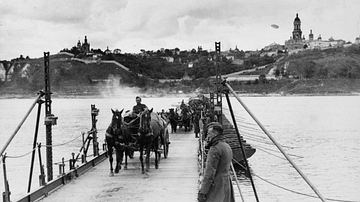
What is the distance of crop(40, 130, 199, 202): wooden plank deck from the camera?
43.8 ft

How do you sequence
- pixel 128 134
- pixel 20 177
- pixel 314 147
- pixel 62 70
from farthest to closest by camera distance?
pixel 62 70, pixel 314 147, pixel 20 177, pixel 128 134

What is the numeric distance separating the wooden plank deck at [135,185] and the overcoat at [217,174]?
4.39 meters

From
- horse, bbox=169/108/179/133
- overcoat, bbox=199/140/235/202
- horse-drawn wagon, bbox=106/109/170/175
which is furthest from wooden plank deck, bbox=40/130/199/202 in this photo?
horse, bbox=169/108/179/133

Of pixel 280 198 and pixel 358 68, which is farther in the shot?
pixel 358 68

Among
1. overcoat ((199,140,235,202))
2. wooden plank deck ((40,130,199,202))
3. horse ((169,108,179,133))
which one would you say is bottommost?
wooden plank deck ((40,130,199,202))

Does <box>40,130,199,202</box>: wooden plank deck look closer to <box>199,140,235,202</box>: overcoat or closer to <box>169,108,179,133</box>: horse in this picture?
<box>199,140,235,202</box>: overcoat

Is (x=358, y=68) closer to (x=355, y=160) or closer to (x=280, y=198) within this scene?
(x=355, y=160)

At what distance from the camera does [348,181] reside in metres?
28.3

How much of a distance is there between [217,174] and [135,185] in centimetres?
663

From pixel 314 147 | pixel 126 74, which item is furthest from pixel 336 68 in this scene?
pixel 314 147

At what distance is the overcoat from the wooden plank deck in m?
4.39

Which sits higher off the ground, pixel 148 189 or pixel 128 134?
pixel 128 134

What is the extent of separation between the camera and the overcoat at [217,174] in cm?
854

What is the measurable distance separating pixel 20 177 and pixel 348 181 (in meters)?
19.0
